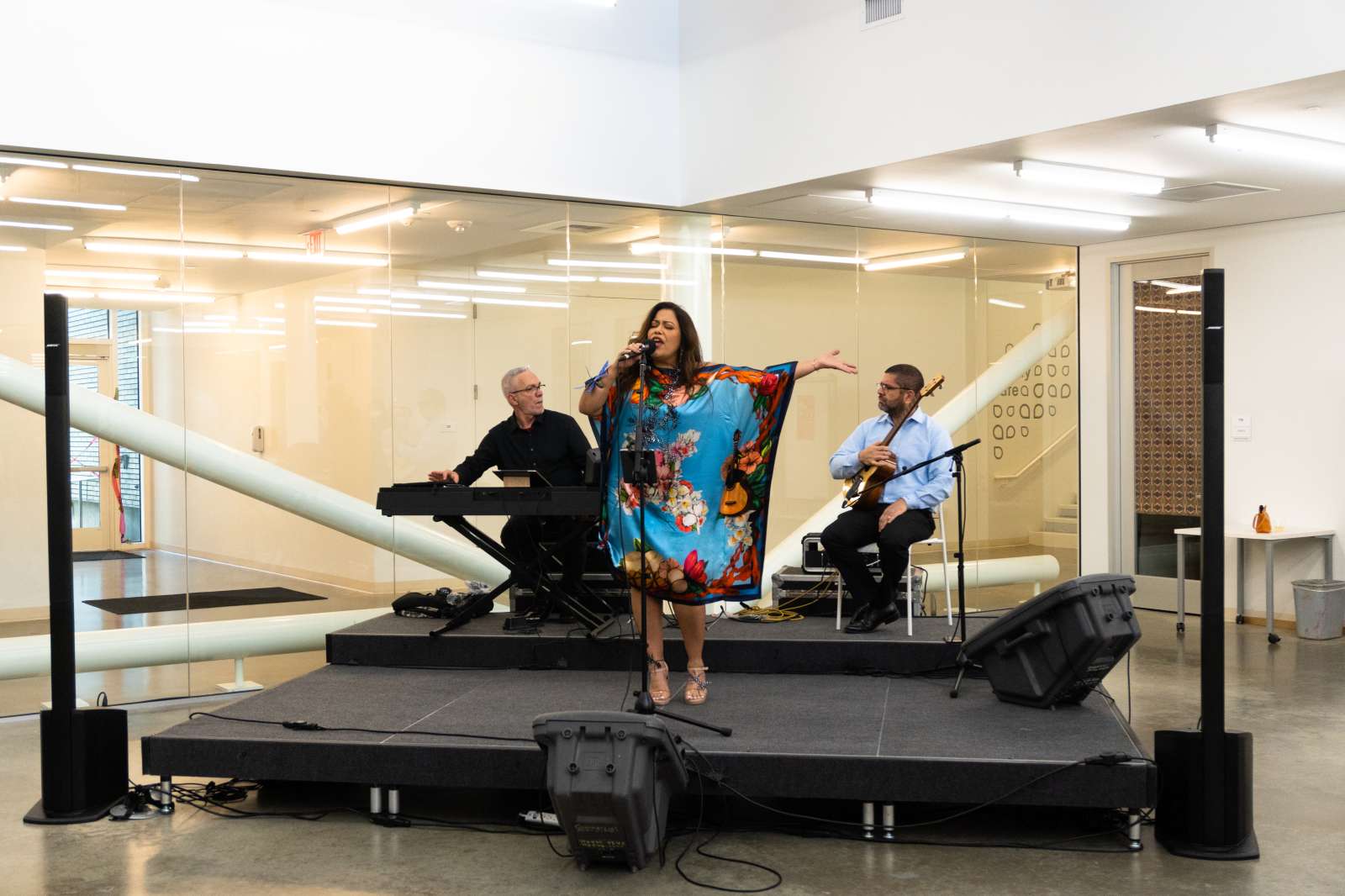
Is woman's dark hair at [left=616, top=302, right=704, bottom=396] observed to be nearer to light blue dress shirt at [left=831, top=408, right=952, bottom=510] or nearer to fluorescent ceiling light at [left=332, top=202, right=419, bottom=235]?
light blue dress shirt at [left=831, top=408, right=952, bottom=510]

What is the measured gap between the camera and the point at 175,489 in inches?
254

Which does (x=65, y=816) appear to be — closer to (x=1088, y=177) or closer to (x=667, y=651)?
(x=667, y=651)

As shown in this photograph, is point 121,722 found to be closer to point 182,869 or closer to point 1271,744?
point 182,869

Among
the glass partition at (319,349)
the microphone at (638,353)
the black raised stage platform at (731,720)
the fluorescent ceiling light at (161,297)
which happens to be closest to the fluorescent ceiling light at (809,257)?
the glass partition at (319,349)

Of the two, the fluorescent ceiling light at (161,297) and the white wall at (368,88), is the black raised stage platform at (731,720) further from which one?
the white wall at (368,88)

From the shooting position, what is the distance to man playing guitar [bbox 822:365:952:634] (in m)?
6.10

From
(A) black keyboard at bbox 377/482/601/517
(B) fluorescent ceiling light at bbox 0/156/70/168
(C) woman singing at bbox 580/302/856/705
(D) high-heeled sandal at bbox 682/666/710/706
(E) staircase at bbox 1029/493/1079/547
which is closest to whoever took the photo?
(C) woman singing at bbox 580/302/856/705

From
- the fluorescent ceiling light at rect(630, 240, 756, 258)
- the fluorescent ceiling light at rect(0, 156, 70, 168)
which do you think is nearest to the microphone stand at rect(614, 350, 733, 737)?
the fluorescent ceiling light at rect(0, 156, 70, 168)

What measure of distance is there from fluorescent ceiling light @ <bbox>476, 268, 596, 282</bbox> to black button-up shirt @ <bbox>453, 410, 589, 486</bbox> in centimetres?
125

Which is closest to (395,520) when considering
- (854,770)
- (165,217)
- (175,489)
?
(175,489)

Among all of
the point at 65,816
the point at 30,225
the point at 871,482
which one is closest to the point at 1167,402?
the point at 871,482

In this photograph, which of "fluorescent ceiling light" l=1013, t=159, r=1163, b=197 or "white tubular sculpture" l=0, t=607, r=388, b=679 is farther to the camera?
"fluorescent ceiling light" l=1013, t=159, r=1163, b=197

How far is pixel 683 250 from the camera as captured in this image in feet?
26.6

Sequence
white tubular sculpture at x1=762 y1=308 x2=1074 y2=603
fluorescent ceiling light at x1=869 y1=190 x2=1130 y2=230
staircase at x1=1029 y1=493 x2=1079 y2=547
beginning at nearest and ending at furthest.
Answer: fluorescent ceiling light at x1=869 y1=190 x2=1130 y2=230 → white tubular sculpture at x1=762 y1=308 x2=1074 y2=603 → staircase at x1=1029 y1=493 x2=1079 y2=547
